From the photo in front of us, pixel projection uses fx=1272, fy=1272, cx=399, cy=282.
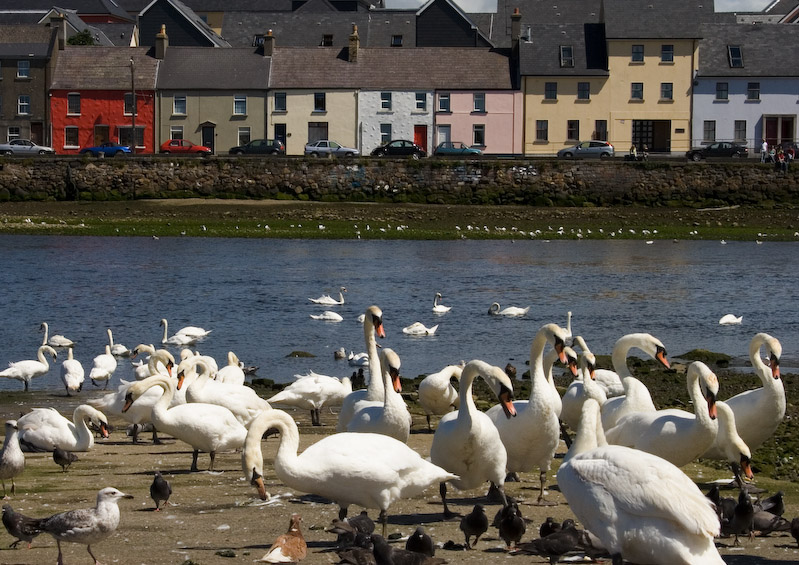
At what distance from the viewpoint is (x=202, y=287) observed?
34.2 m

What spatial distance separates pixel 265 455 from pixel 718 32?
71249 millimetres

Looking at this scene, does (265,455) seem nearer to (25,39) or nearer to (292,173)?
(292,173)

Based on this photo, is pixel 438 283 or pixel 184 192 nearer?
pixel 438 283

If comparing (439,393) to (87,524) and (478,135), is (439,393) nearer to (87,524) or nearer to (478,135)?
(87,524)

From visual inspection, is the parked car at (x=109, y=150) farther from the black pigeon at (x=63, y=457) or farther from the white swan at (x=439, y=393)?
the black pigeon at (x=63, y=457)

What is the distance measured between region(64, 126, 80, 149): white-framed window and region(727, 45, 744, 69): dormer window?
132 ft

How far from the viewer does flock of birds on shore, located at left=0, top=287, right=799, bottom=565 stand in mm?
8164

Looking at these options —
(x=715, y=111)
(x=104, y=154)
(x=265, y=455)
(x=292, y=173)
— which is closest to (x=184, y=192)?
(x=292, y=173)

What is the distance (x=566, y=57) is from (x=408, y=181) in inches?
870

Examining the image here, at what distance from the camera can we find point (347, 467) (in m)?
9.52

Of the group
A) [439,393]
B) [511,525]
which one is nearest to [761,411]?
[439,393]

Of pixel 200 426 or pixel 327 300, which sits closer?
pixel 200 426

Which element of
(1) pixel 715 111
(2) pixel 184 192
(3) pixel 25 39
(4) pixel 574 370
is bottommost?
(4) pixel 574 370

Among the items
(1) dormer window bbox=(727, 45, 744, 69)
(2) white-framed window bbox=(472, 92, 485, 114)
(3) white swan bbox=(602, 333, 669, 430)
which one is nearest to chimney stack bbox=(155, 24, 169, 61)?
(2) white-framed window bbox=(472, 92, 485, 114)
